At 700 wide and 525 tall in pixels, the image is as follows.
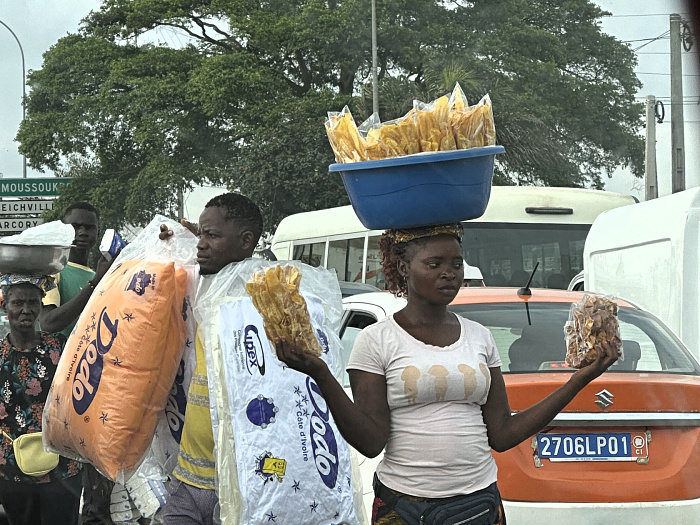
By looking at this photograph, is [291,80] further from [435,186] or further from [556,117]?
[435,186]

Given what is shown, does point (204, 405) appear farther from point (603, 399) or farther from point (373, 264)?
point (373, 264)

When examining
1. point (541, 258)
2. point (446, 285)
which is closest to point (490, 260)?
point (541, 258)

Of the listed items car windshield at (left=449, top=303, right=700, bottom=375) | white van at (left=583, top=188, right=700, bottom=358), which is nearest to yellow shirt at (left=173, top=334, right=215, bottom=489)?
car windshield at (left=449, top=303, right=700, bottom=375)

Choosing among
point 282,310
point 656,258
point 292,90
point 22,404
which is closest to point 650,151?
point 656,258

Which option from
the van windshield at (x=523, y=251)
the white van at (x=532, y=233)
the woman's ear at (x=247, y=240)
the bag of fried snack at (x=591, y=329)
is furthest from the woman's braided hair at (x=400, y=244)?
the van windshield at (x=523, y=251)

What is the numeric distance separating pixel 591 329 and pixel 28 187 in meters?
19.0

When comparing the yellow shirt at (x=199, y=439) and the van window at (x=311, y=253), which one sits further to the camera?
the van window at (x=311, y=253)

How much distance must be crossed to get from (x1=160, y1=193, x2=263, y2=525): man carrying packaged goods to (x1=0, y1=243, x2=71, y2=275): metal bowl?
1.07 m

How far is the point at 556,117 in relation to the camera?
776 cm

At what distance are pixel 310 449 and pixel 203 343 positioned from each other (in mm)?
444

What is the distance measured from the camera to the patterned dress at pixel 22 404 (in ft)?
12.3

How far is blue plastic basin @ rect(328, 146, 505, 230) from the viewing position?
2.29 m

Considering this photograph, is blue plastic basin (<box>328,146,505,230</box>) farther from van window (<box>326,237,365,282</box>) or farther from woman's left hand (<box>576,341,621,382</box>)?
van window (<box>326,237,365,282</box>)

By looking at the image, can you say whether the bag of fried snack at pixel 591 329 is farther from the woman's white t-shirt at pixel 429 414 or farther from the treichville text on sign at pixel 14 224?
the treichville text on sign at pixel 14 224
